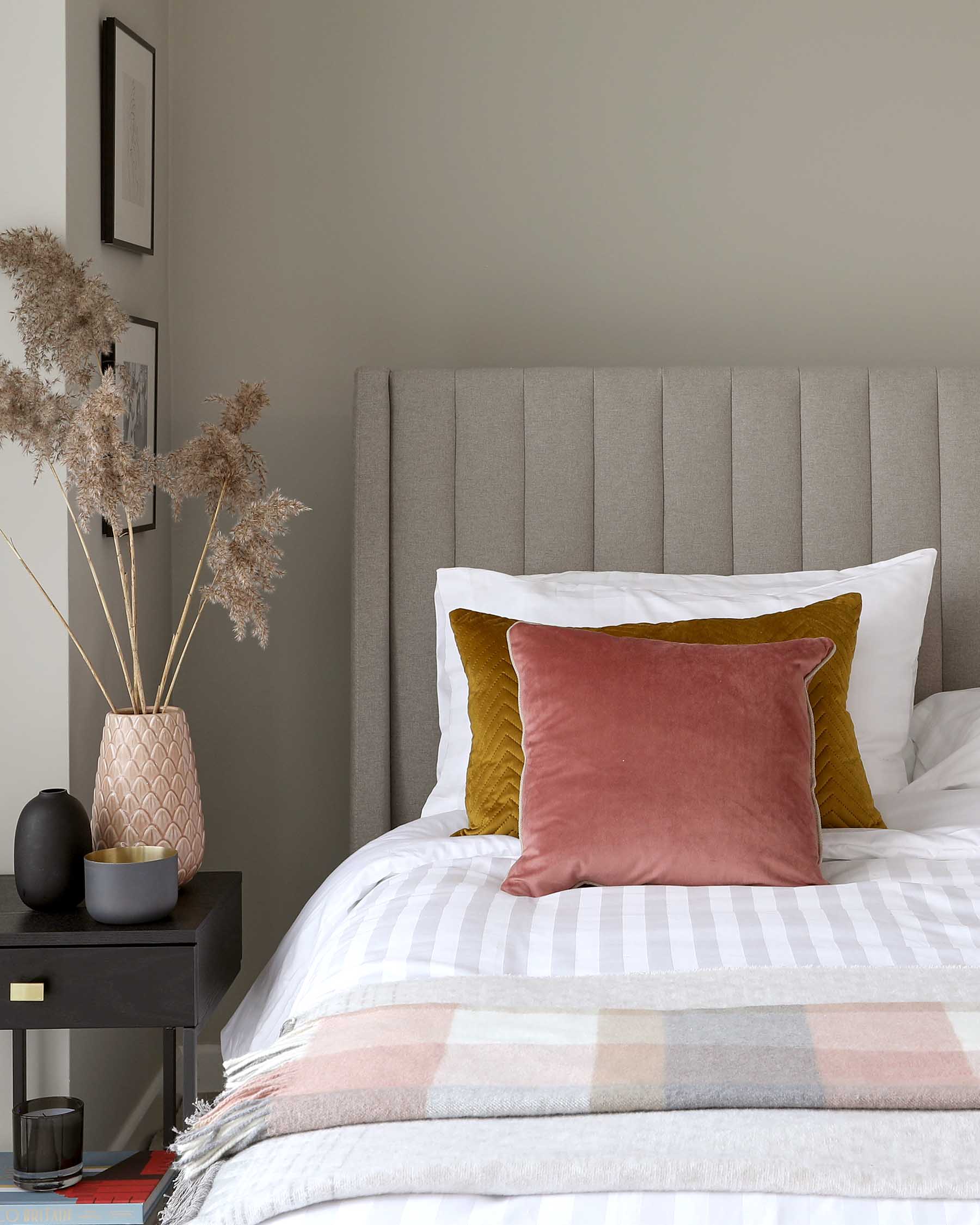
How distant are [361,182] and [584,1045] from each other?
2092 millimetres

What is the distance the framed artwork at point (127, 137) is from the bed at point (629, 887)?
53cm

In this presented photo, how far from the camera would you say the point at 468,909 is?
1.55 metres

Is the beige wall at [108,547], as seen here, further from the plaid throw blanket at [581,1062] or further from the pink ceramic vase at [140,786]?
the plaid throw blanket at [581,1062]

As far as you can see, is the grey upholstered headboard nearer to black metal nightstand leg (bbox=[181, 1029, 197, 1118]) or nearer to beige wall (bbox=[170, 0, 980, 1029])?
beige wall (bbox=[170, 0, 980, 1029])

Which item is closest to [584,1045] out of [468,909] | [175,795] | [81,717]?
[468,909]

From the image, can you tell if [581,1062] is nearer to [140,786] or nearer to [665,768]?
[665,768]

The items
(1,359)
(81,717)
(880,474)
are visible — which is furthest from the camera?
(880,474)

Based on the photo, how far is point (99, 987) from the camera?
1.79 meters

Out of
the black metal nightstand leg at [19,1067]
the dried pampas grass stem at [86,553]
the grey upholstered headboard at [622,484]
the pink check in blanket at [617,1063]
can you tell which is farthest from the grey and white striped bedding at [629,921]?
the grey upholstered headboard at [622,484]

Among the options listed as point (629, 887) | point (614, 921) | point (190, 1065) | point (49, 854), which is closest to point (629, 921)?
point (614, 921)

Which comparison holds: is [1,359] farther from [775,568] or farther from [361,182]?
[775,568]

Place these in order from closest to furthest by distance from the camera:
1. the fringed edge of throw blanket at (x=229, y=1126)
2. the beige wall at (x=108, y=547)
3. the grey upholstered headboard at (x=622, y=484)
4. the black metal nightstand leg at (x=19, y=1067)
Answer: the fringed edge of throw blanket at (x=229, y=1126)
the black metal nightstand leg at (x=19, y=1067)
the beige wall at (x=108, y=547)
the grey upholstered headboard at (x=622, y=484)

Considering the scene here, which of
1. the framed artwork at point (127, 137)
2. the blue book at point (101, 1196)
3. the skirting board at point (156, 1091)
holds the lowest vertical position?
the skirting board at point (156, 1091)

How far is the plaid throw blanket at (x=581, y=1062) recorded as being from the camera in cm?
102
